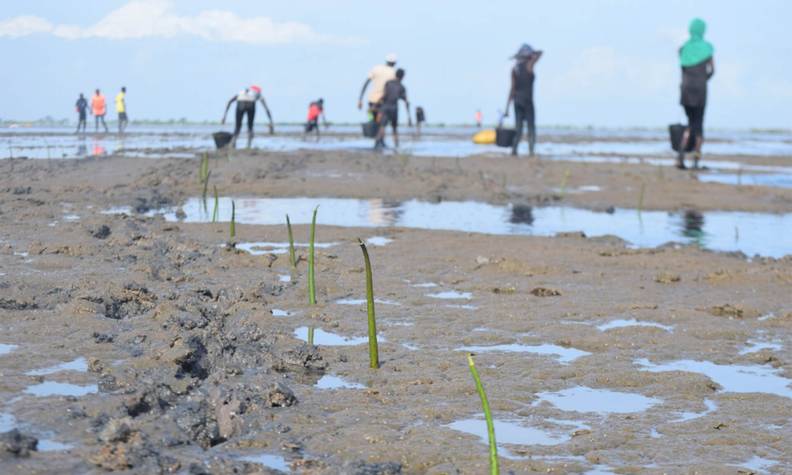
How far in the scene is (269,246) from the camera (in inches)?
330

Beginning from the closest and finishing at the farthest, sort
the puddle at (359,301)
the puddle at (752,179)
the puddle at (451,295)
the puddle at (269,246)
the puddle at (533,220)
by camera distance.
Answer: the puddle at (359,301)
the puddle at (451,295)
the puddle at (269,246)
the puddle at (533,220)
the puddle at (752,179)

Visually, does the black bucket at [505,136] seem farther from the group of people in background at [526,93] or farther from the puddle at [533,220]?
the puddle at [533,220]

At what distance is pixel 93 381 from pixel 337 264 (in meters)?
3.39

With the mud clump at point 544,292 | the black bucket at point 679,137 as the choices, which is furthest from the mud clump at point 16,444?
the black bucket at point 679,137

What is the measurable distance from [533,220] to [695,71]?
23.5 ft

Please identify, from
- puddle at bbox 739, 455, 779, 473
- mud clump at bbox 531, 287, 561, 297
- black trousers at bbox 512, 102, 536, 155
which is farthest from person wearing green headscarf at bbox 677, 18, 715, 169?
puddle at bbox 739, 455, 779, 473

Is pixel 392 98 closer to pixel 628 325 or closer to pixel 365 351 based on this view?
pixel 628 325

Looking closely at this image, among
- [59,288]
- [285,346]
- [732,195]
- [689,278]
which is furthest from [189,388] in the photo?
[732,195]

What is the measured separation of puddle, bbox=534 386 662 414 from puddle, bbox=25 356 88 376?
1.83 meters

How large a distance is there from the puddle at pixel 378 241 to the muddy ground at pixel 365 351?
111mm

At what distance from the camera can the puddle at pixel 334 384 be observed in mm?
4305

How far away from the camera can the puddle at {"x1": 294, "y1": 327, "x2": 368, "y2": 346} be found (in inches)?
201

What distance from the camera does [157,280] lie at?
21.1 ft

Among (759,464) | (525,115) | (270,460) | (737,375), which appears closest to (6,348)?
(270,460)
